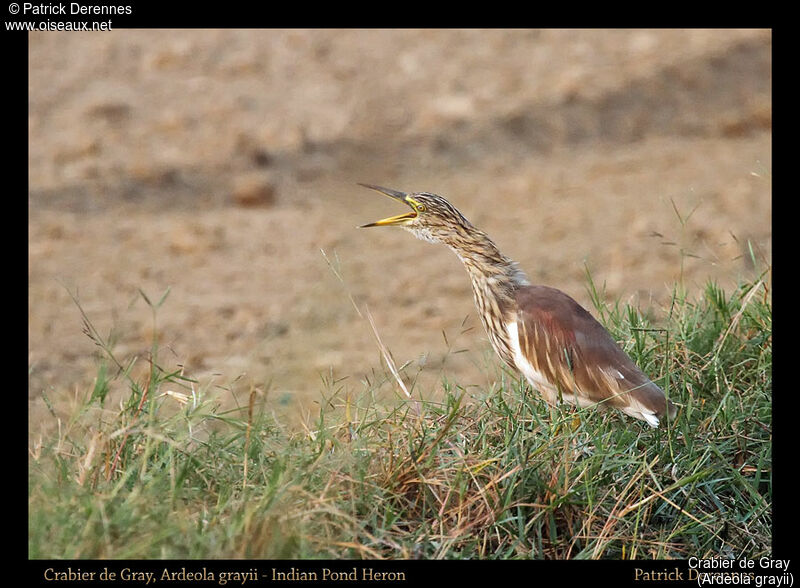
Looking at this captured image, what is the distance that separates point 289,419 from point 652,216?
4.28 metres

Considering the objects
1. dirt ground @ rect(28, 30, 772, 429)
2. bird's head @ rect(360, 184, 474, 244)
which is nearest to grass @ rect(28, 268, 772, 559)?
bird's head @ rect(360, 184, 474, 244)

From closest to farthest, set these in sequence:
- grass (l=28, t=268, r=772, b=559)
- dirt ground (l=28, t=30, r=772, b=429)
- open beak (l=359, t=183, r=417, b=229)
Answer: grass (l=28, t=268, r=772, b=559) → open beak (l=359, t=183, r=417, b=229) → dirt ground (l=28, t=30, r=772, b=429)

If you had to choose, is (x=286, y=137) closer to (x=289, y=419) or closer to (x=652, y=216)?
(x=652, y=216)

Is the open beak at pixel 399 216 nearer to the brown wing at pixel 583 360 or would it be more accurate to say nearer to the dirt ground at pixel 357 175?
the brown wing at pixel 583 360

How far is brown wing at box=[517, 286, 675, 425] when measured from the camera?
3.34 m

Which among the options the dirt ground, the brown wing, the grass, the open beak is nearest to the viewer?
the grass

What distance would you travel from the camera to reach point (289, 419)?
11.6 feet

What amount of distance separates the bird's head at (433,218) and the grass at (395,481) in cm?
60

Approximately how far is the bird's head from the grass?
1.97ft

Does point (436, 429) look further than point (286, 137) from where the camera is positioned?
No

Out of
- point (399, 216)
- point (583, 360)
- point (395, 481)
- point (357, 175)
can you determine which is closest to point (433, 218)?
point (399, 216)

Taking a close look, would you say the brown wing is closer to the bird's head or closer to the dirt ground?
the bird's head

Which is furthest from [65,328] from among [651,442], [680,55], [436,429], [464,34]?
[680,55]

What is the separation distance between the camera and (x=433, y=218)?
149 inches
